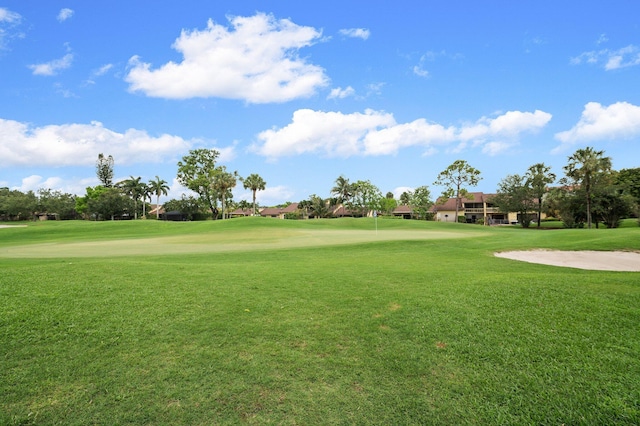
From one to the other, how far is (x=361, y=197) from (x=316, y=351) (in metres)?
98.3

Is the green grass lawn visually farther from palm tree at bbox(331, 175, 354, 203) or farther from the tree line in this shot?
palm tree at bbox(331, 175, 354, 203)

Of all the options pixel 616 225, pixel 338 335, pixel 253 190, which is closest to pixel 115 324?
pixel 338 335

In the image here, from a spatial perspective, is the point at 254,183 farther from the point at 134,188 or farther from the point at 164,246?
the point at 164,246

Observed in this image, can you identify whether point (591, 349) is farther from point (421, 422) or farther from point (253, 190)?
point (253, 190)

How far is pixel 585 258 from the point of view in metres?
14.7

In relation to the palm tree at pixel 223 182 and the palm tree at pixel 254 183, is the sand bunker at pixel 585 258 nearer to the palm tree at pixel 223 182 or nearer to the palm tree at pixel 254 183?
the palm tree at pixel 223 182

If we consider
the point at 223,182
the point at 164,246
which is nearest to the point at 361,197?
the point at 223,182

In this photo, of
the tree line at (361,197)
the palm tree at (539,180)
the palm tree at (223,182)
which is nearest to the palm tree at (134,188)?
the tree line at (361,197)

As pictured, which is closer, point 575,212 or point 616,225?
point 616,225

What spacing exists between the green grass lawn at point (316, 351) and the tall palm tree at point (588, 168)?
54652 millimetres

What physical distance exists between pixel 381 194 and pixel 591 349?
98199 millimetres

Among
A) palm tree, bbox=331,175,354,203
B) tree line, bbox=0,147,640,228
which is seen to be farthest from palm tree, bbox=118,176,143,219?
palm tree, bbox=331,175,354,203

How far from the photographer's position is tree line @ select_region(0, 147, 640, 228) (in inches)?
2074

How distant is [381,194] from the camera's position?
102m
